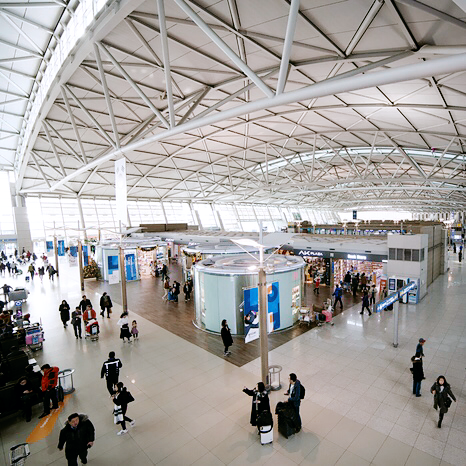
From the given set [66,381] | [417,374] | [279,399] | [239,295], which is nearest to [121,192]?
[239,295]

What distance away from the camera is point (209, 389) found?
8266 mm

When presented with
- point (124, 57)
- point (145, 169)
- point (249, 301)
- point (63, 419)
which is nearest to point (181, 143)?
point (145, 169)

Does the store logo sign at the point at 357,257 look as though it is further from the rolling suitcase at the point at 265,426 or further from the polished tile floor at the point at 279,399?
the rolling suitcase at the point at 265,426

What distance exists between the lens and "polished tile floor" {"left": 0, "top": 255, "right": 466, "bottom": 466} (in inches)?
229

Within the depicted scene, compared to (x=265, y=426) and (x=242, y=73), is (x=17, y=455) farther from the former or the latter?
(x=242, y=73)

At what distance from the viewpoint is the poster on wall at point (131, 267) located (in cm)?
2484

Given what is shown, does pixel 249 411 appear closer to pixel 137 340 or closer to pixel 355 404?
pixel 355 404

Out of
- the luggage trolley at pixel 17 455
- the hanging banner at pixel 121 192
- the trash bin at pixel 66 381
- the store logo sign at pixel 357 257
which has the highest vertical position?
the hanging banner at pixel 121 192

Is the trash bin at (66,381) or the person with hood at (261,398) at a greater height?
the person with hood at (261,398)

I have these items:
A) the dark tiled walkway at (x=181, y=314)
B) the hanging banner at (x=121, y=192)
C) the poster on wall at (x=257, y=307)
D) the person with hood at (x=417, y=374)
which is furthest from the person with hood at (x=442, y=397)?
the hanging banner at (x=121, y=192)

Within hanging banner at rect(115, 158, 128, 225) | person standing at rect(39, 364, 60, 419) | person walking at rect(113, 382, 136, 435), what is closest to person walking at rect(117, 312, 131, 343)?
person standing at rect(39, 364, 60, 419)

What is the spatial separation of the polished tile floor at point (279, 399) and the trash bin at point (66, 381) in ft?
0.95

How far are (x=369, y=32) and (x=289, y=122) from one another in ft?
44.9

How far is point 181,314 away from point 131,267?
11.4 m
